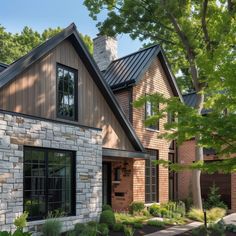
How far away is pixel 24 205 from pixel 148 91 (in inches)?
355

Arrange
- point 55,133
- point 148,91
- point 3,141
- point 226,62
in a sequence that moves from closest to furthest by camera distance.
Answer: point 226,62 → point 3,141 → point 55,133 → point 148,91

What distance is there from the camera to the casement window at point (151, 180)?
1651 cm

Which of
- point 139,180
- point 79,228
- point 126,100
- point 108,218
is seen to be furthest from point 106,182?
point 79,228

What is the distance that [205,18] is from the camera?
17.1 m

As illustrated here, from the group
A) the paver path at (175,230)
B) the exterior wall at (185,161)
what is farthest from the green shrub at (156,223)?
the exterior wall at (185,161)

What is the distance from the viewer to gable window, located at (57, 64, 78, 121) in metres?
11.4

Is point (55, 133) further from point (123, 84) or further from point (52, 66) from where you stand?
point (123, 84)

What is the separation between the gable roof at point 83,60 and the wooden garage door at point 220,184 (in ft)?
20.7

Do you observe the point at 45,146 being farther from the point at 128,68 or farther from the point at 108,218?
the point at 128,68

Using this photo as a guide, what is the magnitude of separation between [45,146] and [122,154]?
4.08 meters

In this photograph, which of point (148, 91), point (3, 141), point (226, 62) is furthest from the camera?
point (148, 91)

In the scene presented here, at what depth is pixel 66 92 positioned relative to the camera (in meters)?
11.7

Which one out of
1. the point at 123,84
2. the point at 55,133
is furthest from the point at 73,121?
the point at 123,84

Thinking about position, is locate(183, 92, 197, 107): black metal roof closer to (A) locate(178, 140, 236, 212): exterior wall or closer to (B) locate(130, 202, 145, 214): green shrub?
(A) locate(178, 140, 236, 212): exterior wall
